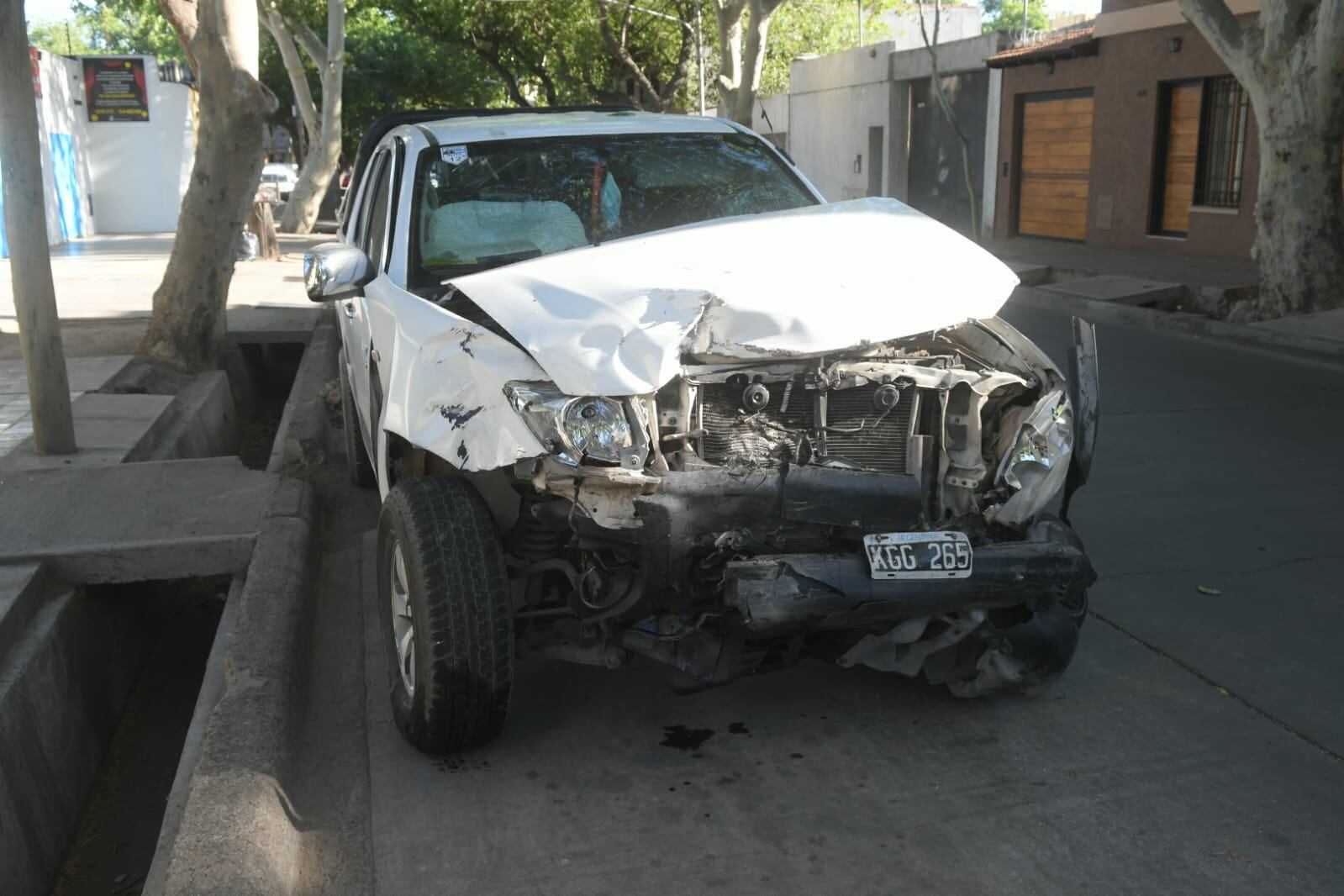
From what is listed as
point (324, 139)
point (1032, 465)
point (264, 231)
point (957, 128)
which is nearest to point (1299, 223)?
point (957, 128)

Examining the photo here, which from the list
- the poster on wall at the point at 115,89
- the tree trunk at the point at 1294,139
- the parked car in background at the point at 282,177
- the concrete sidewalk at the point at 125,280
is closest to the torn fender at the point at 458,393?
the concrete sidewalk at the point at 125,280

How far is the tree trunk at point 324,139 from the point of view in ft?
83.5

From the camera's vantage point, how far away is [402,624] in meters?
3.96

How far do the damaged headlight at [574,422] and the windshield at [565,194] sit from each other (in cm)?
138

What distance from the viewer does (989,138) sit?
81.4 ft

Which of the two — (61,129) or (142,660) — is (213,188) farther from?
(61,129)

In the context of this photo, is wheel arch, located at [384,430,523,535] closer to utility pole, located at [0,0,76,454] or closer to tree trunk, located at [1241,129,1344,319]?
utility pole, located at [0,0,76,454]

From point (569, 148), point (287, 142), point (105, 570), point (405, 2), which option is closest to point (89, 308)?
point (105, 570)

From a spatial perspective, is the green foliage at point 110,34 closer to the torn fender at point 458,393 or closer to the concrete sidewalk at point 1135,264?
the concrete sidewalk at point 1135,264

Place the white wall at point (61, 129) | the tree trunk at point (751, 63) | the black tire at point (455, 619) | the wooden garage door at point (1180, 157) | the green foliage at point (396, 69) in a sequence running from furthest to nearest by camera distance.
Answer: the green foliage at point (396, 69)
the white wall at point (61, 129)
the tree trunk at point (751, 63)
the wooden garage door at point (1180, 157)
the black tire at point (455, 619)

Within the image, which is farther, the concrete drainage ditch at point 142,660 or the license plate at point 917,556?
the concrete drainage ditch at point 142,660

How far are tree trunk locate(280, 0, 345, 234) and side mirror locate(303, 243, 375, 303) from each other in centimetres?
2222

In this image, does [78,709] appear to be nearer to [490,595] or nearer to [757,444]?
[490,595]

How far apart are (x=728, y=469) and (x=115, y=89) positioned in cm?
3203
